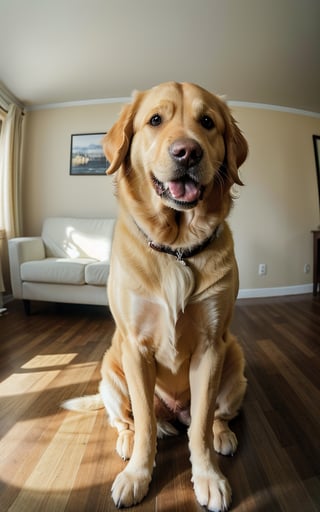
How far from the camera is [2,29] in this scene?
6.79ft

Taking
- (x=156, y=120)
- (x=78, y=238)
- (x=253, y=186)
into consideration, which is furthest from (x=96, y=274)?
(x=253, y=186)

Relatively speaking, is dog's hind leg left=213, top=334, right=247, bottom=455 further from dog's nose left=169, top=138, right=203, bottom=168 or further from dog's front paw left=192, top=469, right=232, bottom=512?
dog's nose left=169, top=138, right=203, bottom=168

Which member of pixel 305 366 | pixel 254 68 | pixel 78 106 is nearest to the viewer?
pixel 305 366

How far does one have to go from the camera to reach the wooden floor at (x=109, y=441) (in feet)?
2.49

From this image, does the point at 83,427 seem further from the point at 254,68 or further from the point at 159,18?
the point at 254,68

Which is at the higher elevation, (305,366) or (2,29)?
(2,29)

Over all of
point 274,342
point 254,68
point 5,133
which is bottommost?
point 274,342

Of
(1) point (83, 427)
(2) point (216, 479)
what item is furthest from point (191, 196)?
(1) point (83, 427)

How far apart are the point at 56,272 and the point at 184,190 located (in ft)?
6.62

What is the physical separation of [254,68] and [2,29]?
2212 millimetres

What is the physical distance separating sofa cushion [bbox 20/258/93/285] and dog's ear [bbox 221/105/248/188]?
187cm

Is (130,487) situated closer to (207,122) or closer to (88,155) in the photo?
(207,122)

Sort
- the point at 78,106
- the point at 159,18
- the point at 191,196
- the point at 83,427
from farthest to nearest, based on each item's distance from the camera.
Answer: the point at 78,106 < the point at 159,18 < the point at 83,427 < the point at 191,196

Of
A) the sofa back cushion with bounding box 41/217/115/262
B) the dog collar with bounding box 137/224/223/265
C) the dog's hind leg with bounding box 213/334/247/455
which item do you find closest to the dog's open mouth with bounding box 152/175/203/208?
the dog collar with bounding box 137/224/223/265
